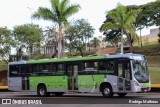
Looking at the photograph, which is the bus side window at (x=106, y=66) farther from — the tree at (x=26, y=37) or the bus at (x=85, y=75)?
the tree at (x=26, y=37)

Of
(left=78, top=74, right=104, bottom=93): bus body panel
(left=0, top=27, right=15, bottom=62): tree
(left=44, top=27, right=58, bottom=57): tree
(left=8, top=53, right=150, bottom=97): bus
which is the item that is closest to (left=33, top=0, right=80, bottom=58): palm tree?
(left=8, top=53, right=150, bottom=97): bus

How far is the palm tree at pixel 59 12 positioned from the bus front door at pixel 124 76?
14.4 m

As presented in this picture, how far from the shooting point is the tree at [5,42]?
59.6 meters

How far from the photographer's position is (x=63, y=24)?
3938 cm

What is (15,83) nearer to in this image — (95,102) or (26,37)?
(95,102)

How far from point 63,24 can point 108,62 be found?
46.4 feet

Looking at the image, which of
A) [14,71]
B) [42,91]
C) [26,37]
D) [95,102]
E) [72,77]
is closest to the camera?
[95,102]

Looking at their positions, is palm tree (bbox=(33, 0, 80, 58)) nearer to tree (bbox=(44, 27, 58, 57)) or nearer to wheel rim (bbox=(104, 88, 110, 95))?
wheel rim (bbox=(104, 88, 110, 95))

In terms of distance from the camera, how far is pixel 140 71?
25594mm

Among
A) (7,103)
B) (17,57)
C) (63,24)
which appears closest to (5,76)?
(17,57)

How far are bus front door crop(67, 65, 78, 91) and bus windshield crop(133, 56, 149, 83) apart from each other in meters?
4.77

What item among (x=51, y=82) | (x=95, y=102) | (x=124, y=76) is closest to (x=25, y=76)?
(x=51, y=82)

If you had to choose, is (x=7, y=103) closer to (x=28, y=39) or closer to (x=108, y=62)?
(x=108, y=62)

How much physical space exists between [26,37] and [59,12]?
23.4m
